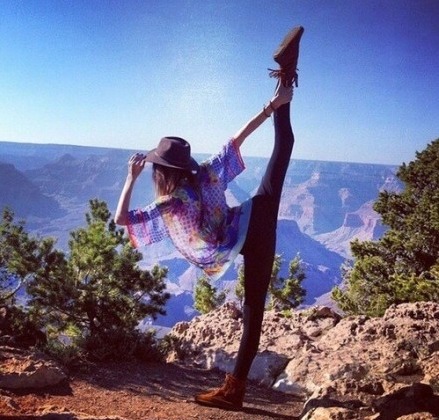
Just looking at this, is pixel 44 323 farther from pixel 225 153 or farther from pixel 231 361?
pixel 225 153

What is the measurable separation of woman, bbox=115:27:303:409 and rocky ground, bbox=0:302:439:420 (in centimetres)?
111

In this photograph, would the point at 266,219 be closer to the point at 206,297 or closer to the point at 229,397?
→ the point at 229,397

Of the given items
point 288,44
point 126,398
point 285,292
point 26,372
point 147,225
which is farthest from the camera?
point 285,292

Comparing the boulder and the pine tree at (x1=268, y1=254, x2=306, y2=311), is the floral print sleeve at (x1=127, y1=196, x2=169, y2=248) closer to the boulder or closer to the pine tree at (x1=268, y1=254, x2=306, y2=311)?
the boulder

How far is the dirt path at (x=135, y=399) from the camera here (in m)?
3.23

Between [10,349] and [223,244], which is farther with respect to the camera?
[10,349]

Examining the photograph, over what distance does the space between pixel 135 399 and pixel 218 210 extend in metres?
2.50

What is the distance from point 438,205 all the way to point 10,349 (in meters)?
12.9

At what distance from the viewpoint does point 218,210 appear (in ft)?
10.2

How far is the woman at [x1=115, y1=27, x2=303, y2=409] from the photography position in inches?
118

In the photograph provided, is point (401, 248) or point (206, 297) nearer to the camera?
point (401, 248)

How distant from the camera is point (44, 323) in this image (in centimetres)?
1020

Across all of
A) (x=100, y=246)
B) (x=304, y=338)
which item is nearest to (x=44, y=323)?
(x=100, y=246)

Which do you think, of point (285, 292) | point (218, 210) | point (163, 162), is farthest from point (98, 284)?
point (285, 292)
